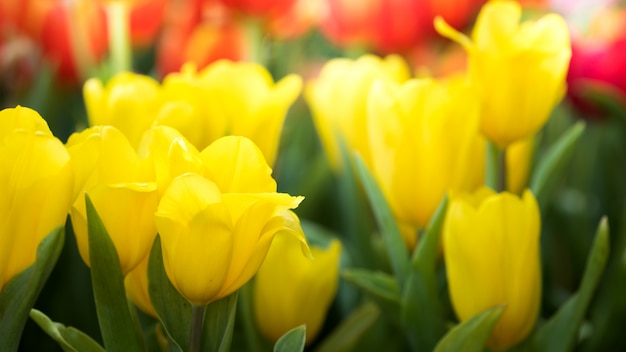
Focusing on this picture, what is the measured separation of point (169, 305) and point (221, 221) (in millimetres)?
72

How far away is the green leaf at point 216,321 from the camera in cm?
41

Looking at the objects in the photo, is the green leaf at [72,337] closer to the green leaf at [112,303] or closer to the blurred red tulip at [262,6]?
the green leaf at [112,303]

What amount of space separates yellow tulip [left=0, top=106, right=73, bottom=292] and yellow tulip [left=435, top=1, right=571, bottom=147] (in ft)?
0.79

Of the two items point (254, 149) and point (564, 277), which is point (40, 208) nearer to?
point (254, 149)

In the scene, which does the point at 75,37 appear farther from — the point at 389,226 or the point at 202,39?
the point at 389,226

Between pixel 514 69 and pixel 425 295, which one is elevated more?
pixel 514 69

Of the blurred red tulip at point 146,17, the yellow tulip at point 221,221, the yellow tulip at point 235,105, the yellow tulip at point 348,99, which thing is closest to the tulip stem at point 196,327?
the yellow tulip at point 221,221

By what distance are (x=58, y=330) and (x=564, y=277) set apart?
52 centimetres

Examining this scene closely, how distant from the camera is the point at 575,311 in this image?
480 mm

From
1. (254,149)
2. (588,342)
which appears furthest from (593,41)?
(254,149)

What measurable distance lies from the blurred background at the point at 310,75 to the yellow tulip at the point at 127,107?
7.2 inches

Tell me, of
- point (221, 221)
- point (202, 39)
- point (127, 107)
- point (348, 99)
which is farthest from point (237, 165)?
point (202, 39)

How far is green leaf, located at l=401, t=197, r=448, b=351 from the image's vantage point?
0.48 m

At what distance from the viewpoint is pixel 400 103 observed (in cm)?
50
